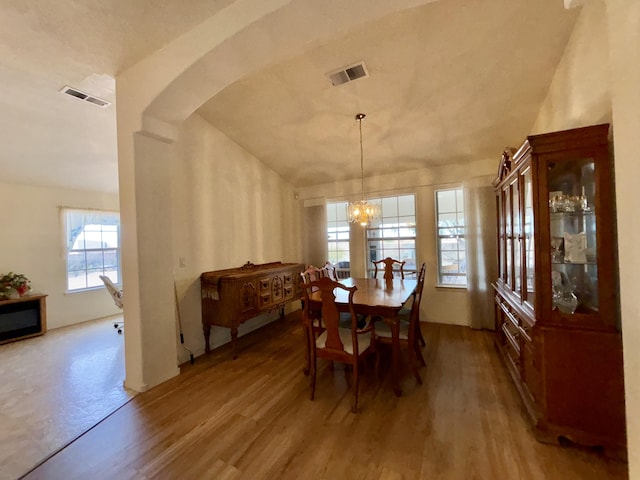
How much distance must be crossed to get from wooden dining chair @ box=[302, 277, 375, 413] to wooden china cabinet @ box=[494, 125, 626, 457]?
1218mm

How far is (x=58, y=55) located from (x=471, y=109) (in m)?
3.84

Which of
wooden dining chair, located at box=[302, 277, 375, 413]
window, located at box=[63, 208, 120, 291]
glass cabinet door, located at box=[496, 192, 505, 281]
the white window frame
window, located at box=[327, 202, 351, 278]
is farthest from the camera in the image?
window, located at box=[327, 202, 351, 278]

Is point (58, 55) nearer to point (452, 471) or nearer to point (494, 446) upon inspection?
point (452, 471)

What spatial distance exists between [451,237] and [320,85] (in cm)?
300

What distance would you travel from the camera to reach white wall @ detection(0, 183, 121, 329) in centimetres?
416

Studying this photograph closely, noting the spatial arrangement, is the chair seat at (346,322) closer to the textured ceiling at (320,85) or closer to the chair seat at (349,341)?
the chair seat at (349,341)

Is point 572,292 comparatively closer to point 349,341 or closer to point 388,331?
point 388,331

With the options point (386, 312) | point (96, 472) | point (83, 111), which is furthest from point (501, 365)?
point (83, 111)

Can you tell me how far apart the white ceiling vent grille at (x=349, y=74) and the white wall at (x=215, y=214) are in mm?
1830

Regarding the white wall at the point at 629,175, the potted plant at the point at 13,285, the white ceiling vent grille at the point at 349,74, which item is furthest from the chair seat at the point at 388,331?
the potted plant at the point at 13,285

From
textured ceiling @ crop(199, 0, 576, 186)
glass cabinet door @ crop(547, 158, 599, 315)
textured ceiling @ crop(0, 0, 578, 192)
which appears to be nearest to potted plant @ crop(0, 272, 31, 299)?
textured ceiling @ crop(0, 0, 578, 192)

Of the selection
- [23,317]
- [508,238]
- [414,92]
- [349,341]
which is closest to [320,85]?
[414,92]

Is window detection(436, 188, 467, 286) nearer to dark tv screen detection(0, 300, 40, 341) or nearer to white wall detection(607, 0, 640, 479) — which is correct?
white wall detection(607, 0, 640, 479)

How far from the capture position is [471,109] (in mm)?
3064
